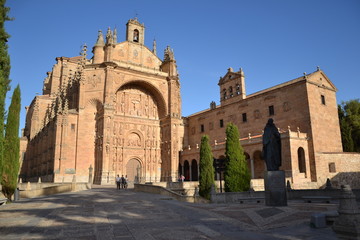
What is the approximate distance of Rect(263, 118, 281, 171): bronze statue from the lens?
11.4 m

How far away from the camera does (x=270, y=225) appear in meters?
7.78

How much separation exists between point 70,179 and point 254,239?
2844cm

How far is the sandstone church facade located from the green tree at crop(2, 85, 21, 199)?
1124cm

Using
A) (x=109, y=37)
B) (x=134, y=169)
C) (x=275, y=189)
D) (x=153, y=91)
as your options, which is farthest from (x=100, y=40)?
(x=275, y=189)

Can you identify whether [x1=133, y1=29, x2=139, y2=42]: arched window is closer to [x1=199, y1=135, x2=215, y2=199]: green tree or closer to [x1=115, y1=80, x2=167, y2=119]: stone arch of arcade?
[x1=115, y1=80, x2=167, y2=119]: stone arch of arcade

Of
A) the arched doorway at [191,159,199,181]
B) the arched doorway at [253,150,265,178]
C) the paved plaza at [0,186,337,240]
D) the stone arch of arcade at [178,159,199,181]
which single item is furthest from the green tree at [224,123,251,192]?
the arched doorway at [191,159,199,181]

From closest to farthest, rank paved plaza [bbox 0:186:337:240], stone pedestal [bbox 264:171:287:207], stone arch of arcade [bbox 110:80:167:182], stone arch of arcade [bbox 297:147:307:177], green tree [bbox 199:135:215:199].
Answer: paved plaza [bbox 0:186:337:240], stone pedestal [bbox 264:171:287:207], green tree [bbox 199:135:215:199], stone arch of arcade [bbox 297:147:307:177], stone arch of arcade [bbox 110:80:167:182]

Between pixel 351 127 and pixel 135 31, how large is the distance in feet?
107

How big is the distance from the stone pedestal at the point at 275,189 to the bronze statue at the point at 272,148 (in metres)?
0.51

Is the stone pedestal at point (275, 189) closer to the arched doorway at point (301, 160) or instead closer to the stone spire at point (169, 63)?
the arched doorway at point (301, 160)

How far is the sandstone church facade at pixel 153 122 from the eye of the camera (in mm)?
28781

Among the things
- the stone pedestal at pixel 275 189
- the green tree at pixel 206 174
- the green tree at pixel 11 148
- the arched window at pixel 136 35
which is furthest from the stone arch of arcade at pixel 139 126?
the stone pedestal at pixel 275 189

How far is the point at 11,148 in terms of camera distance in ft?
49.3

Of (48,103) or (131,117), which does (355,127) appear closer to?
(131,117)
